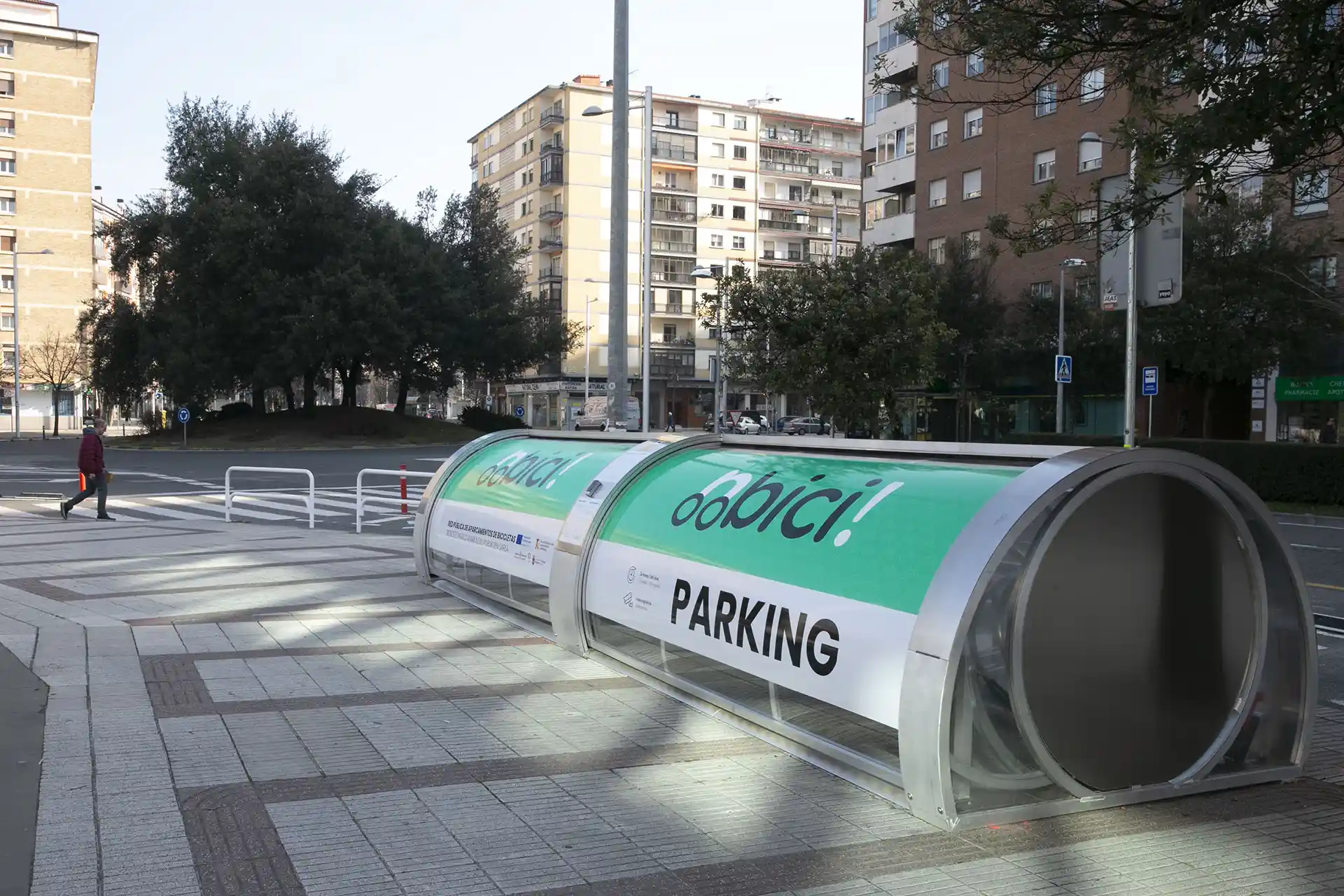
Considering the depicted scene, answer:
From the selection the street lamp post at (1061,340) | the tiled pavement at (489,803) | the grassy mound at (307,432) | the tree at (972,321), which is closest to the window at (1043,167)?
the tree at (972,321)

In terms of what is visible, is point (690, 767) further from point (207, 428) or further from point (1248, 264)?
point (207, 428)

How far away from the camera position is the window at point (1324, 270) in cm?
3145

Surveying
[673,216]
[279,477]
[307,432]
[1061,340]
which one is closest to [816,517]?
[279,477]

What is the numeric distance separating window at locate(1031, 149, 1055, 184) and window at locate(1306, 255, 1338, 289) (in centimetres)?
1172

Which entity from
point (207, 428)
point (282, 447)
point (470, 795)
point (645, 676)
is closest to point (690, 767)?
point (470, 795)

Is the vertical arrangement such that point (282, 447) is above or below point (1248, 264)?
below

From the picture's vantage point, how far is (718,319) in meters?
25.2

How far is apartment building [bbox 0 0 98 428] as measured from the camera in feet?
239

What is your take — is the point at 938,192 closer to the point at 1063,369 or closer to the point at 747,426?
the point at 747,426

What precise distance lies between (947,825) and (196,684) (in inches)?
165

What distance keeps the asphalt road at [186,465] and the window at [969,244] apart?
2058 cm

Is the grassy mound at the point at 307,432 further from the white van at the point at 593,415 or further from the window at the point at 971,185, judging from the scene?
the window at the point at 971,185

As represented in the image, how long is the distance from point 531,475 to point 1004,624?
491cm

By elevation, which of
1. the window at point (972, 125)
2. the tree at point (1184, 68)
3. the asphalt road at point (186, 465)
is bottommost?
the asphalt road at point (186, 465)
